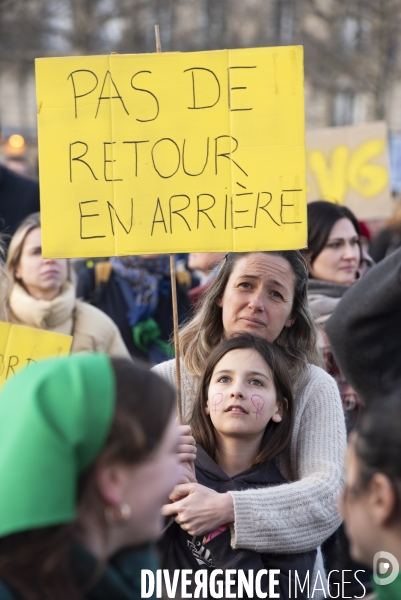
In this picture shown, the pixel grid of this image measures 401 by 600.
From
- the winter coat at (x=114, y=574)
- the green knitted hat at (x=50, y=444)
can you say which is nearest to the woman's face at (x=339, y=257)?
the winter coat at (x=114, y=574)

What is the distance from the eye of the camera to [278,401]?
9.77 feet

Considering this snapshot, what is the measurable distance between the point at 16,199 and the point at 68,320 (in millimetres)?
812

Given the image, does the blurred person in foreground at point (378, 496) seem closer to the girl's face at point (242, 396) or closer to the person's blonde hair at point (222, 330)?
the girl's face at point (242, 396)

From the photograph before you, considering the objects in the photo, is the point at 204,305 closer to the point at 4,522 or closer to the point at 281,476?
the point at 281,476

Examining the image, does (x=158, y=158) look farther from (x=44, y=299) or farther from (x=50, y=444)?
(x=44, y=299)

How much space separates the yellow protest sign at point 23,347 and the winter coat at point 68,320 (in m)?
1.62

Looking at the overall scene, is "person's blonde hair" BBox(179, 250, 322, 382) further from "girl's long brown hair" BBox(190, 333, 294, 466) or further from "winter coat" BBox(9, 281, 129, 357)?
"winter coat" BBox(9, 281, 129, 357)

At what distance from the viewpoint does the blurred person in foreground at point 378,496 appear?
177cm

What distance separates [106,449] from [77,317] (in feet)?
11.7

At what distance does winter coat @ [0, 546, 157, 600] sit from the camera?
1667 millimetres

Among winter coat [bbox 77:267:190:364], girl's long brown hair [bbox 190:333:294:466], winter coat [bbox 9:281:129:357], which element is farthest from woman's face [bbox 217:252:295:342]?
winter coat [bbox 77:267:190:364]

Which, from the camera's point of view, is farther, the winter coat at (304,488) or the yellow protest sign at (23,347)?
the yellow protest sign at (23,347)

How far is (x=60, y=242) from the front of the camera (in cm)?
306

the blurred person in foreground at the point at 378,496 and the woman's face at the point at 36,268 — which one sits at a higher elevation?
the woman's face at the point at 36,268
